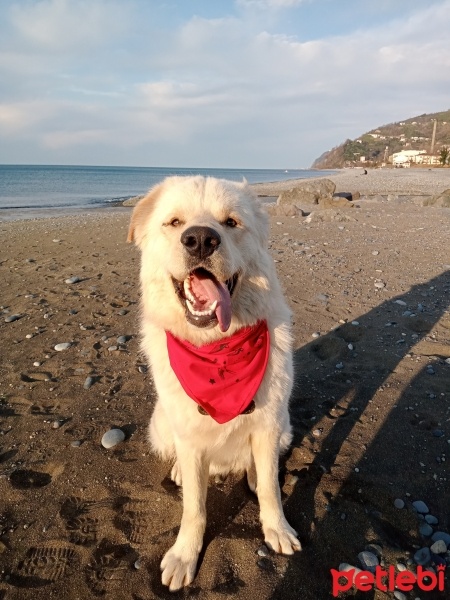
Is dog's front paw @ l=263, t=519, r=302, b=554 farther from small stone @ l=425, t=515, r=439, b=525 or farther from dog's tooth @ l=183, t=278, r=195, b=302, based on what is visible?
dog's tooth @ l=183, t=278, r=195, b=302

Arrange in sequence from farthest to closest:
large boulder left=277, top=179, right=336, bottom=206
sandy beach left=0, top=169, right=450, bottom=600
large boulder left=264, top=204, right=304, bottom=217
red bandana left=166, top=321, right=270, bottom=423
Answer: large boulder left=277, top=179, right=336, bottom=206 < large boulder left=264, top=204, right=304, bottom=217 < red bandana left=166, top=321, right=270, bottom=423 < sandy beach left=0, top=169, right=450, bottom=600

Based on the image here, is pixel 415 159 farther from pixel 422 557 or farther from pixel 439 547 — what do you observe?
pixel 422 557

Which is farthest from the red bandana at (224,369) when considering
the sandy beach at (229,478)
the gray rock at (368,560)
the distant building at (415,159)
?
the distant building at (415,159)

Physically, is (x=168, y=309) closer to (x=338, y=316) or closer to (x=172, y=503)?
(x=172, y=503)

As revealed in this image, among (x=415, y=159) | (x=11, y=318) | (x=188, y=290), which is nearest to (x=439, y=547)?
(x=188, y=290)

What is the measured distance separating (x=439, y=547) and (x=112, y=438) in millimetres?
2384

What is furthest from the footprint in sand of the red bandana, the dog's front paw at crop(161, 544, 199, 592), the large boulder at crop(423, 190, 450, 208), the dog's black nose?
the large boulder at crop(423, 190, 450, 208)

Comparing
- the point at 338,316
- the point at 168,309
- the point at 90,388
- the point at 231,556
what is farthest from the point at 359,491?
the point at 338,316

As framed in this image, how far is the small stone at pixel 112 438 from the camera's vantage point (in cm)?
317

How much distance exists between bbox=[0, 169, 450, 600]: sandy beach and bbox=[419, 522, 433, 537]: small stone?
16mm

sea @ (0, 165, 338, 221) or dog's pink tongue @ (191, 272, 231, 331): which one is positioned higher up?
dog's pink tongue @ (191, 272, 231, 331)

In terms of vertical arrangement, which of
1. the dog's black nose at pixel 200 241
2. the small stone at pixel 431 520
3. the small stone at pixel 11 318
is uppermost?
the dog's black nose at pixel 200 241

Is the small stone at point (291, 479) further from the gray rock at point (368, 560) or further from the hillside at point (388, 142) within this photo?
the hillside at point (388, 142)

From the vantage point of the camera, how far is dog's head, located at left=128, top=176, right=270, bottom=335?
217 cm
